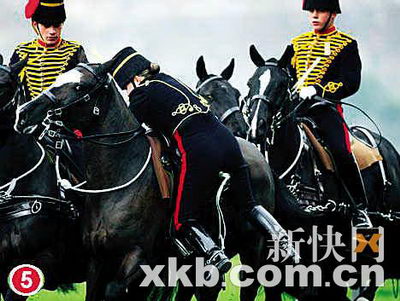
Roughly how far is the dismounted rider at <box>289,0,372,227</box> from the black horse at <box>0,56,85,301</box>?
247cm

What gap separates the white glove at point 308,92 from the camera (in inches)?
404

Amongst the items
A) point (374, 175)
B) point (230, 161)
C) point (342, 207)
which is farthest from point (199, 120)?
point (374, 175)

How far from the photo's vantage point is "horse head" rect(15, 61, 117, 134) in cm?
800

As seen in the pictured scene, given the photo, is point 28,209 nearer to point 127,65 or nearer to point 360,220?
point 127,65

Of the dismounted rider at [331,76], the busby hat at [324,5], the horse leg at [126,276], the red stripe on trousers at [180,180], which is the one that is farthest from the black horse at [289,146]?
the horse leg at [126,276]

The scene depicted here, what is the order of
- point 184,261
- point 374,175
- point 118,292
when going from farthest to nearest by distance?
point 374,175 < point 184,261 < point 118,292

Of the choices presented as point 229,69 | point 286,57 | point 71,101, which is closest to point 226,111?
point 229,69

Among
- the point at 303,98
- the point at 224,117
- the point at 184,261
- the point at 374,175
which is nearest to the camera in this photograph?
the point at 184,261

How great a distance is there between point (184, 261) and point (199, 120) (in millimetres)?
1067

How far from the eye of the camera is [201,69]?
1216 cm

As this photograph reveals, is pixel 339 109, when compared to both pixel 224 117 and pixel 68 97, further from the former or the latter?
pixel 68 97

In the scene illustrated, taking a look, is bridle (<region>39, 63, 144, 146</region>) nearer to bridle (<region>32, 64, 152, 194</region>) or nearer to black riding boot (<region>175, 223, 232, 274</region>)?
bridle (<region>32, 64, 152, 194</region>)

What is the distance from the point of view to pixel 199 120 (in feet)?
27.3

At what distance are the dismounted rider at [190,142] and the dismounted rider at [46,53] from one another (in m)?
1.53
